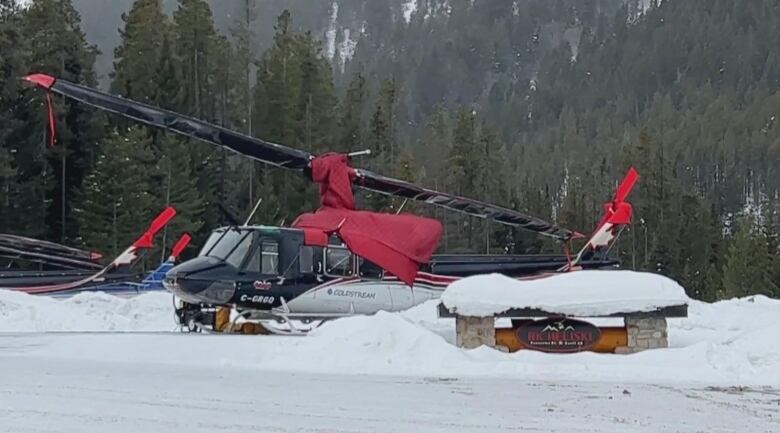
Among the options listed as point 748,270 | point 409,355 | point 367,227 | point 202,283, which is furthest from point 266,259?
point 748,270

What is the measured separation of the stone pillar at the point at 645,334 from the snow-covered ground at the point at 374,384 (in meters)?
0.35

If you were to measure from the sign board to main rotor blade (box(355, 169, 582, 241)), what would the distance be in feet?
13.8

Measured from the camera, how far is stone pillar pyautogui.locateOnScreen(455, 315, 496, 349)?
40.4 ft

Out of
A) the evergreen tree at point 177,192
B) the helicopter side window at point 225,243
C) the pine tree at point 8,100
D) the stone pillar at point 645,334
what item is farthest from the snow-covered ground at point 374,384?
the evergreen tree at point 177,192

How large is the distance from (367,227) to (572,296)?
458 centimetres

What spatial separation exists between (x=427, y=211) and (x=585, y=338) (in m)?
46.3

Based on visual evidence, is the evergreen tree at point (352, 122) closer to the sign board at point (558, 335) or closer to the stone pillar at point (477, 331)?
the stone pillar at point (477, 331)

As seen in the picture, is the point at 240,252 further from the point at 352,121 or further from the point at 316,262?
the point at 352,121

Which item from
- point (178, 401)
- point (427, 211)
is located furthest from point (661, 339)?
point (427, 211)

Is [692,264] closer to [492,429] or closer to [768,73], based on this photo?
[492,429]

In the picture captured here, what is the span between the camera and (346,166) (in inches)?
627

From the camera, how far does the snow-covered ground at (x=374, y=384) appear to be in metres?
7.61

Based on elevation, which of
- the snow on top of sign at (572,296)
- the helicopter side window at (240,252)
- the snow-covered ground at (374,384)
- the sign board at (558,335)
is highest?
the helicopter side window at (240,252)

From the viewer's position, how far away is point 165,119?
47.3ft
